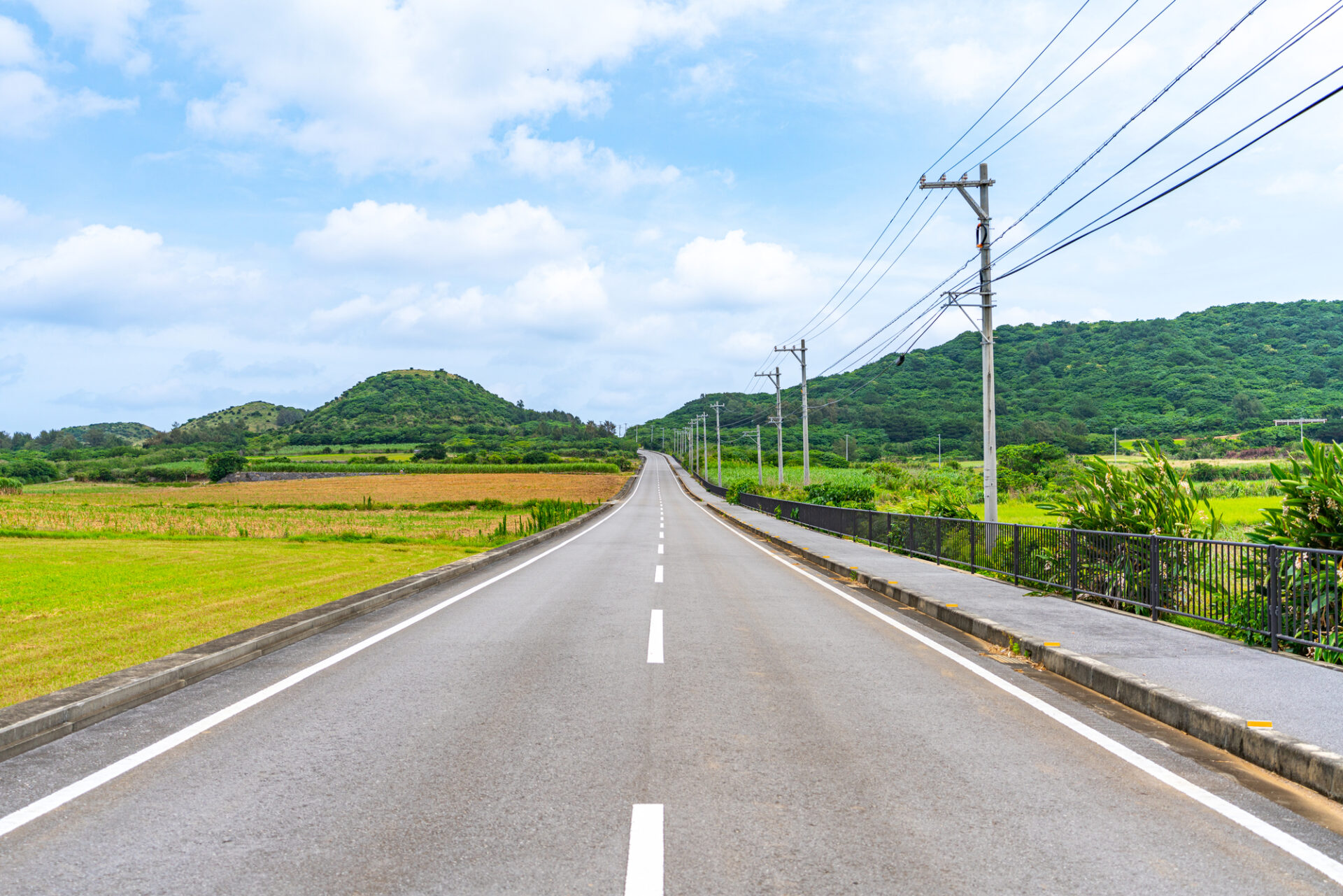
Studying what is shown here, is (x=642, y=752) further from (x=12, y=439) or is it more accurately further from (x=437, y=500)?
(x=12, y=439)

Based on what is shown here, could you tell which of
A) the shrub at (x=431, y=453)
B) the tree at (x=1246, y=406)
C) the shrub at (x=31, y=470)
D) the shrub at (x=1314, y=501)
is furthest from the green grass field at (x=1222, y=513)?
the shrub at (x=31, y=470)

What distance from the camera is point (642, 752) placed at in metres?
4.75

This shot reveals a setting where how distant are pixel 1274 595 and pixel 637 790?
22.0 ft

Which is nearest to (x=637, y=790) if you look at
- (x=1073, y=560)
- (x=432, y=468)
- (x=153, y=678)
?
(x=153, y=678)

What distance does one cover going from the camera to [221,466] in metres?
95.7

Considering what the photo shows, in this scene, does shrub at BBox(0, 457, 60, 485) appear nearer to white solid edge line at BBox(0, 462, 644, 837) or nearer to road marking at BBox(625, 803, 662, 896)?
white solid edge line at BBox(0, 462, 644, 837)

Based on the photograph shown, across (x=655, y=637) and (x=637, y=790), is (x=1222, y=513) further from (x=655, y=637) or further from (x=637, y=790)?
(x=637, y=790)

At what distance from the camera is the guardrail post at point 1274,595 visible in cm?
727

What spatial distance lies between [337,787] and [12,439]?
236 meters

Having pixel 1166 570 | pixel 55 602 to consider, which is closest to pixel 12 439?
pixel 55 602

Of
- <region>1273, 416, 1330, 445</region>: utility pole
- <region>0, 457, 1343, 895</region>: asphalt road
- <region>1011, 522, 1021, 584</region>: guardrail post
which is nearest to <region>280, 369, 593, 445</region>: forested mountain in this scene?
<region>1273, 416, 1330, 445</region>: utility pole

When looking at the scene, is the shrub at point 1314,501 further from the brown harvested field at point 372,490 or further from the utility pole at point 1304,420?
the utility pole at point 1304,420

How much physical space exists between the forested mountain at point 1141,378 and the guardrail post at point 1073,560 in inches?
1885

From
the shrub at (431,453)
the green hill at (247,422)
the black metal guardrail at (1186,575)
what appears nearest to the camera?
the black metal guardrail at (1186,575)
